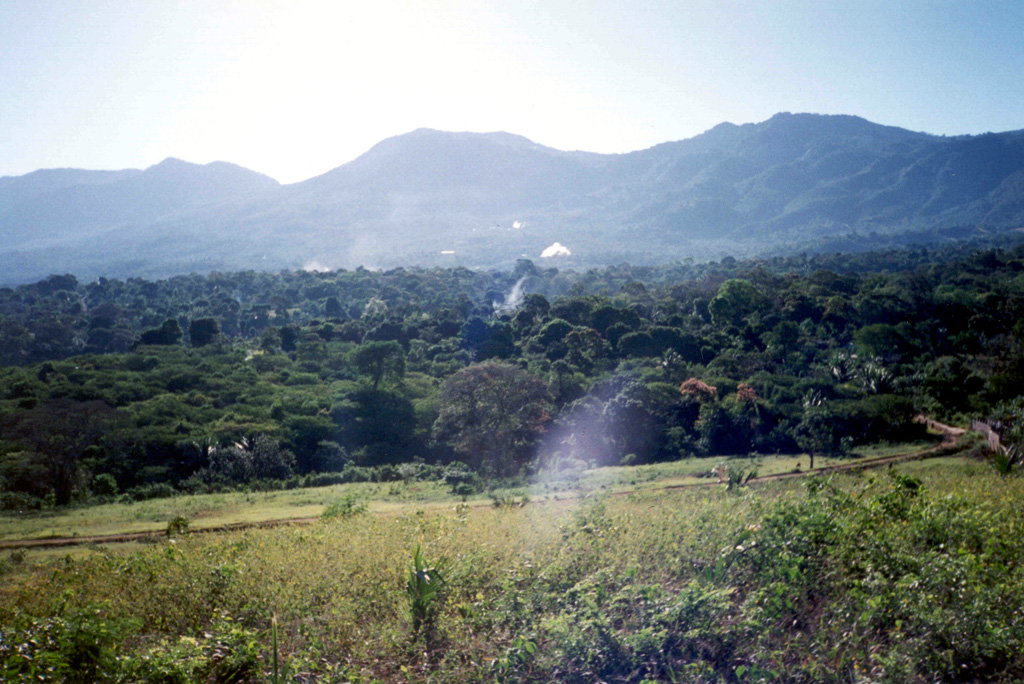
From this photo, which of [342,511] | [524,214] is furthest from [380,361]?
[524,214]

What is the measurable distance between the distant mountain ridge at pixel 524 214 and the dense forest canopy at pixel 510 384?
62770mm

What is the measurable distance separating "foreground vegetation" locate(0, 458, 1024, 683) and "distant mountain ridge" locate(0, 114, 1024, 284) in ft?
301

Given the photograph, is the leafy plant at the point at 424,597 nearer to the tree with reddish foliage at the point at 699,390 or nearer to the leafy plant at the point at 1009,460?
the leafy plant at the point at 1009,460

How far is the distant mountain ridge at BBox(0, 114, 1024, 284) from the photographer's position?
121 meters

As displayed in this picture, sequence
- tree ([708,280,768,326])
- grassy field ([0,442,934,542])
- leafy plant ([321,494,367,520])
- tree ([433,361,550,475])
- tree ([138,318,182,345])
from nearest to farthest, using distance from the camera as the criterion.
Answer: leafy plant ([321,494,367,520]) < grassy field ([0,442,934,542]) < tree ([433,361,550,475]) < tree ([708,280,768,326]) < tree ([138,318,182,345])

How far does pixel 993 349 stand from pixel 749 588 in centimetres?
2526

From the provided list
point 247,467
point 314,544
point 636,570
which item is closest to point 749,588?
point 636,570

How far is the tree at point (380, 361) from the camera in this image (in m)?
27.3

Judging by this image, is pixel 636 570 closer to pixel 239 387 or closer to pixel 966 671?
pixel 966 671

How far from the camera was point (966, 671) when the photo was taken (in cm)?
378

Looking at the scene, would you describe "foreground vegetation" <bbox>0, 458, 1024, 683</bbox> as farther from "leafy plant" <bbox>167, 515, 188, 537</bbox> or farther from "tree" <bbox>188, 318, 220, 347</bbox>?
"tree" <bbox>188, 318, 220, 347</bbox>

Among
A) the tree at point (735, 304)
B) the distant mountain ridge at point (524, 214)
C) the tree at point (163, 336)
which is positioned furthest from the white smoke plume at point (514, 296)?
the distant mountain ridge at point (524, 214)

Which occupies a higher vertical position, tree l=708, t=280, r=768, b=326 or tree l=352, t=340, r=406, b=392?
tree l=708, t=280, r=768, b=326

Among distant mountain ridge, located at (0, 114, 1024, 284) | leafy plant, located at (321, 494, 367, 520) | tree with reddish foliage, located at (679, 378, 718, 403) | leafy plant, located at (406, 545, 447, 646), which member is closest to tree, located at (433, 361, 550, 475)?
tree with reddish foliage, located at (679, 378, 718, 403)
